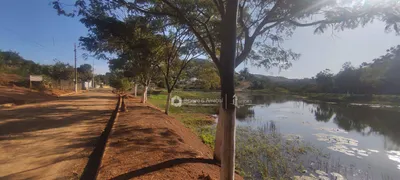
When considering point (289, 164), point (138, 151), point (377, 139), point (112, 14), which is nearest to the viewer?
point (138, 151)

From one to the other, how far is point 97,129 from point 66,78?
36192mm

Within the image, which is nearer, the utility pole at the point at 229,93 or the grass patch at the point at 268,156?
the utility pole at the point at 229,93

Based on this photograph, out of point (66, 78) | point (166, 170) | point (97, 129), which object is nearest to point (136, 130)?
point (97, 129)

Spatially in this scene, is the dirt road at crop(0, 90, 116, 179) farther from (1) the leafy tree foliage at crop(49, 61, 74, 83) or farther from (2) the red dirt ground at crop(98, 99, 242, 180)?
(1) the leafy tree foliage at crop(49, 61, 74, 83)

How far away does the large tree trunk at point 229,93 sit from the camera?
13.1 ft

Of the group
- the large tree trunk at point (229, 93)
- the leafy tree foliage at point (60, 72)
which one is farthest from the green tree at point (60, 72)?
the large tree trunk at point (229, 93)

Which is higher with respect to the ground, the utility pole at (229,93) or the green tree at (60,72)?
the green tree at (60,72)

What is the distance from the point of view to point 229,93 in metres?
4.12

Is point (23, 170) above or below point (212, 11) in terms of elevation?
below

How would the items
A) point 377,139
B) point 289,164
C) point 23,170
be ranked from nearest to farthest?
1. point 23,170
2. point 289,164
3. point 377,139

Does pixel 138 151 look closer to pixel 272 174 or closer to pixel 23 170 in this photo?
pixel 23 170

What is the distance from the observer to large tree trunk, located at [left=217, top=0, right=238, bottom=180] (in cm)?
400

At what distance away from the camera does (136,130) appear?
8.84m

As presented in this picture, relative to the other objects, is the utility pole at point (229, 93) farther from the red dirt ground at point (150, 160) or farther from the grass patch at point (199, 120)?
the grass patch at point (199, 120)
